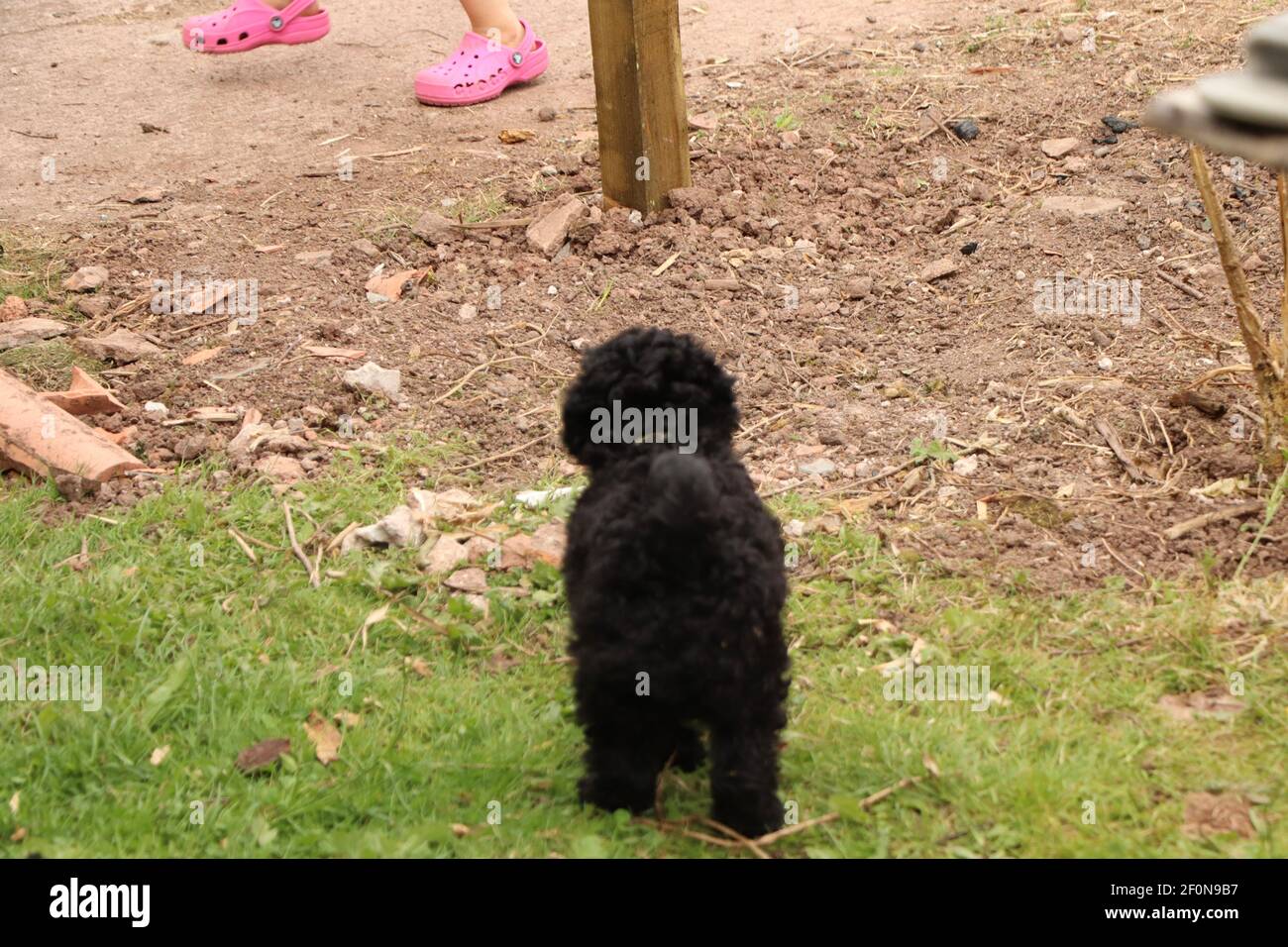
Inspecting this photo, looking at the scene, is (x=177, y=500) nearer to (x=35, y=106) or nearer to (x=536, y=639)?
(x=536, y=639)

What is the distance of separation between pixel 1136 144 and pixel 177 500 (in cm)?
468

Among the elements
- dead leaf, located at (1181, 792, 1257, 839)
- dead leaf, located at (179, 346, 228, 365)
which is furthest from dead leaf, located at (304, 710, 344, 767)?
dead leaf, located at (179, 346, 228, 365)

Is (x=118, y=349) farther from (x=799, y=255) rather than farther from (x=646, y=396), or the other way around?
(x=646, y=396)

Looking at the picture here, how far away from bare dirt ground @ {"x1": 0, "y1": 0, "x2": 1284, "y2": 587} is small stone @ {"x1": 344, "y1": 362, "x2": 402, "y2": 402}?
49 millimetres

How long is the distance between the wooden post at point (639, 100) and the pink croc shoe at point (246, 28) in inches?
105

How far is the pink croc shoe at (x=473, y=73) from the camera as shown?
7.39m

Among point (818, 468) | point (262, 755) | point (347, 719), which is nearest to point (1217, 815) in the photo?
point (818, 468)

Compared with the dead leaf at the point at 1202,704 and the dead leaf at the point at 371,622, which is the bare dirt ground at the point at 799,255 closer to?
the dead leaf at the point at 1202,704

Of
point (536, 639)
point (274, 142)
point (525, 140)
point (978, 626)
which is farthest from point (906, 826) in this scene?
point (274, 142)

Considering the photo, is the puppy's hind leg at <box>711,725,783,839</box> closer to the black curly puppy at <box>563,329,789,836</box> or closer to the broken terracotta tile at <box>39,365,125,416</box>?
the black curly puppy at <box>563,329,789,836</box>

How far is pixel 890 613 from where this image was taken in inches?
151

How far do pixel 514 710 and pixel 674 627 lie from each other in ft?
2.95

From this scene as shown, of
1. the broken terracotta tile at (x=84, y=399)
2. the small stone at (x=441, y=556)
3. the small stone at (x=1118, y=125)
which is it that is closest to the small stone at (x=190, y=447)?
the broken terracotta tile at (x=84, y=399)

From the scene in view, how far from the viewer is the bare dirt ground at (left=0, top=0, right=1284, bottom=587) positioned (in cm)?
447
